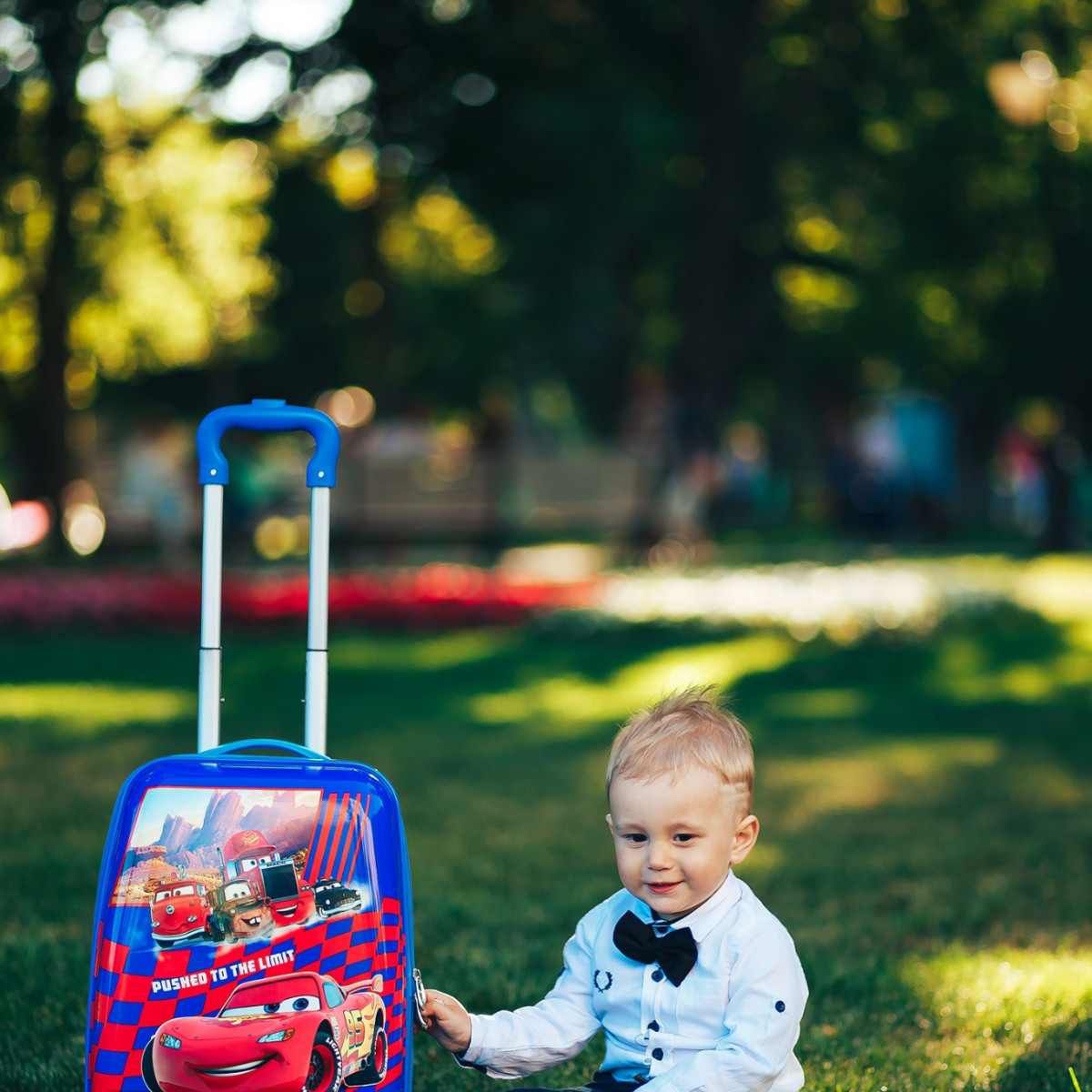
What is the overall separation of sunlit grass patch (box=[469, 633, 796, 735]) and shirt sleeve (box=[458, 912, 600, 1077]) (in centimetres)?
493

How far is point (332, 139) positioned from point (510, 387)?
2718 centimetres

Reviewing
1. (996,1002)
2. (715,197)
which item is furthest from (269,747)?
(715,197)

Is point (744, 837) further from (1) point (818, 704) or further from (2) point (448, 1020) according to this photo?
(1) point (818, 704)

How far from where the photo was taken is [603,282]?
3056cm

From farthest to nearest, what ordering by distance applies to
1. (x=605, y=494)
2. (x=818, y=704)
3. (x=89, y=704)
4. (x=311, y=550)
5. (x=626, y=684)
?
(x=605, y=494) → (x=626, y=684) → (x=818, y=704) → (x=89, y=704) → (x=311, y=550)

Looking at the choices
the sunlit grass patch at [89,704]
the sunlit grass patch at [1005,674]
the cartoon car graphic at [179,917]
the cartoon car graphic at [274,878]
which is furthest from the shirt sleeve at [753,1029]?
the sunlit grass patch at [1005,674]

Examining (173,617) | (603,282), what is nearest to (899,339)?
(603,282)

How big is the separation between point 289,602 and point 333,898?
9.36m

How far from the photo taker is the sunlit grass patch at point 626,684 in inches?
326

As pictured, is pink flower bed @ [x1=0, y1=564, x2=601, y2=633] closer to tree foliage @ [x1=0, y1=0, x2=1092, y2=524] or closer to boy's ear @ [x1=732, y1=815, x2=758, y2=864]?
tree foliage @ [x1=0, y1=0, x2=1092, y2=524]

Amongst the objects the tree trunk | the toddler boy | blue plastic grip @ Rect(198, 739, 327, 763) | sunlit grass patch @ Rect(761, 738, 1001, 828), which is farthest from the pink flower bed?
the toddler boy

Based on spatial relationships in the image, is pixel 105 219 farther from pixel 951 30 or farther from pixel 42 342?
pixel 951 30

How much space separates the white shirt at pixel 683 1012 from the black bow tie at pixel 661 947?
0.07 feet

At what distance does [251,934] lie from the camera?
237 cm
